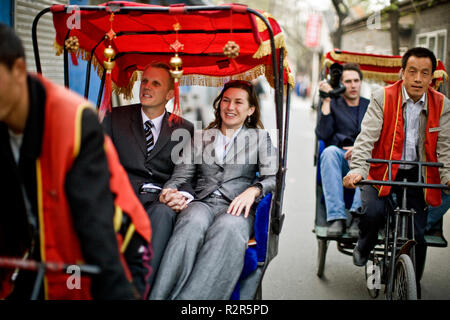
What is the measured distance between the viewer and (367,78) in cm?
565

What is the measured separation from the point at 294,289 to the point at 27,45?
13.7 ft

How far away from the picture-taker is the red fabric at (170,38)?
306cm

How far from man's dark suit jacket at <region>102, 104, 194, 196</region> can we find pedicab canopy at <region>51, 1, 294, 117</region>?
0.39 m

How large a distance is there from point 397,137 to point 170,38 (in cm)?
195

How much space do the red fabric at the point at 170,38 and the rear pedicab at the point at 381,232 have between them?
4.27 feet

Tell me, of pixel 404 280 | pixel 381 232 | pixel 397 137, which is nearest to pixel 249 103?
pixel 397 137

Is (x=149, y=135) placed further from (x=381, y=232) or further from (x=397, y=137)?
(x=381, y=232)

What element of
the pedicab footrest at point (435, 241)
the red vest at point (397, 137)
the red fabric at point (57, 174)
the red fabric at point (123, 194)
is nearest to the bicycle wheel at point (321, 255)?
the pedicab footrest at point (435, 241)

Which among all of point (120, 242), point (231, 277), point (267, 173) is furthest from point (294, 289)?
point (120, 242)

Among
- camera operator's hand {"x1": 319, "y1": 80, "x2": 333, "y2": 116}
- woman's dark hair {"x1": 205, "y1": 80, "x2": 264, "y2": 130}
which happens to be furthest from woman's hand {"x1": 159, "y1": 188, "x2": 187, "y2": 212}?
camera operator's hand {"x1": 319, "y1": 80, "x2": 333, "y2": 116}

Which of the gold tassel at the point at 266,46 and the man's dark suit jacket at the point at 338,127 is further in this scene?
the man's dark suit jacket at the point at 338,127

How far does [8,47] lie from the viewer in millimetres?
1749

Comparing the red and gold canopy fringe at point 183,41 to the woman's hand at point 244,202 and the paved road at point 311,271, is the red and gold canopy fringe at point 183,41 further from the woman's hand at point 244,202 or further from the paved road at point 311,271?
the paved road at point 311,271
